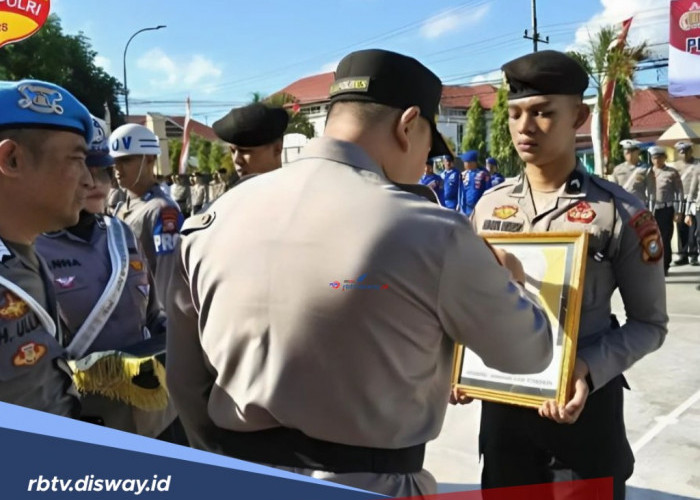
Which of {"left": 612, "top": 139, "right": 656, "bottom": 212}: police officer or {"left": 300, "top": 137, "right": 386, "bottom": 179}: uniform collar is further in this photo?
{"left": 612, "top": 139, "right": 656, "bottom": 212}: police officer

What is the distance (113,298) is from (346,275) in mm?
1489

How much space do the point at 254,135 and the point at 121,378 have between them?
2.06 m

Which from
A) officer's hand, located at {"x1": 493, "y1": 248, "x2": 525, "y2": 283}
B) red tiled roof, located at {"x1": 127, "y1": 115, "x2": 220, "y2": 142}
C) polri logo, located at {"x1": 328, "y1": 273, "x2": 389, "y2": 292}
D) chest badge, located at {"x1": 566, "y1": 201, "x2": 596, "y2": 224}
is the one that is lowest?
officer's hand, located at {"x1": 493, "y1": 248, "x2": 525, "y2": 283}

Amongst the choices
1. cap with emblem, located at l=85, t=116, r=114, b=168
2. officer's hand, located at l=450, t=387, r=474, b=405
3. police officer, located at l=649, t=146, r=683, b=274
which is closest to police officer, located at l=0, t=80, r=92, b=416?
cap with emblem, located at l=85, t=116, r=114, b=168

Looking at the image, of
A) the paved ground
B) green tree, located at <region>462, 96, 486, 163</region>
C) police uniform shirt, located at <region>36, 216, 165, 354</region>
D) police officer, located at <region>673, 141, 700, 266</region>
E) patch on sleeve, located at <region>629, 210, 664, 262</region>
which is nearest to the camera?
patch on sleeve, located at <region>629, 210, 664, 262</region>

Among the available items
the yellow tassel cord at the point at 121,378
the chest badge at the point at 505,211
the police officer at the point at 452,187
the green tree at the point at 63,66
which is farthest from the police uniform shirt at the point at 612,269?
the green tree at the point at 63,66

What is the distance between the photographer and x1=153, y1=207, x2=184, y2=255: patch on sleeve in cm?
355

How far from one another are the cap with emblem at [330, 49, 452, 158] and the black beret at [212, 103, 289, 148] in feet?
7.67

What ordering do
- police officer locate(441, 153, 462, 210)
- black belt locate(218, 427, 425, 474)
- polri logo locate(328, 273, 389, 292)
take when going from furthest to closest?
police officer locate(441, 153, 462, 210) → black belt locate(218, 427, 425, 474) → polri logo locate(328, 273, 389, 292)

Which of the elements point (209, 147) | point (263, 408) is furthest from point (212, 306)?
point (209, 147)

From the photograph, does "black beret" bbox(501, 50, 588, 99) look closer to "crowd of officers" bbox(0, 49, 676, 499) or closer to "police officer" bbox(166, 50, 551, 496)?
"crowd of officers" bbox(0, 49, 676, 499)

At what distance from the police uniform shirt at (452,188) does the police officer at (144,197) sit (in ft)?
29.9

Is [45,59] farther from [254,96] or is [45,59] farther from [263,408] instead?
[263,408]

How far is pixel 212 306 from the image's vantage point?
1.34m
